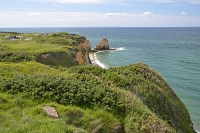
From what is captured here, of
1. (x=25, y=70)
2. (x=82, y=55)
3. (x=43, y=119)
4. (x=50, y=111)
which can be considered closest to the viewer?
(x=43, y=119)

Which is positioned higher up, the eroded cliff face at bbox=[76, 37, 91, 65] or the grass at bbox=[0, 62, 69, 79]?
the grass at bbox=[0, 62, 69, 79]

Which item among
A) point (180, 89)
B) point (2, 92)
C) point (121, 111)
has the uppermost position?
point (2, 92)

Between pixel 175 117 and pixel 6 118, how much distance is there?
43.9 ft

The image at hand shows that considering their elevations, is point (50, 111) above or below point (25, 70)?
below

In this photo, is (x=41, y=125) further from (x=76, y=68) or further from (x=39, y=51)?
(x=39, y=51)

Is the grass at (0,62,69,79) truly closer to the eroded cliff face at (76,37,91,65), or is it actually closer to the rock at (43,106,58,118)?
the rock at (43,106,58,118)

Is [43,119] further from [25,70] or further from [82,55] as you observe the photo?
[82,55]

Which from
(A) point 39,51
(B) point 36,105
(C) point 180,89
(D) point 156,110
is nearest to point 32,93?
(B) point 36,105

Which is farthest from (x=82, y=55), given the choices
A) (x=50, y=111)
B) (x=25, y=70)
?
(x=50, y=111)

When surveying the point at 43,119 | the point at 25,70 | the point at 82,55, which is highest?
the point at 25,70

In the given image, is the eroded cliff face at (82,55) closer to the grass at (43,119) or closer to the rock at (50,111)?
the grass at (43,119)

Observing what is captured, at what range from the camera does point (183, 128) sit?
18531 millimetres

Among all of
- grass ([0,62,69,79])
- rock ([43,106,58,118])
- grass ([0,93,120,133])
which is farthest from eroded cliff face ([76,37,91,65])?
rock ([43,106,58,118])

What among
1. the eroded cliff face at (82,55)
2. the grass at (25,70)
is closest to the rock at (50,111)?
the grass at (25,70)
